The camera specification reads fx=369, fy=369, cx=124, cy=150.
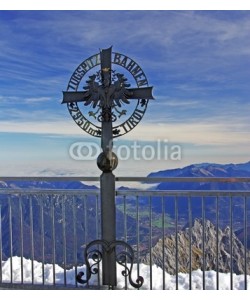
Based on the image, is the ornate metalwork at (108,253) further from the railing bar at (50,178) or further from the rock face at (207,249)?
the railing bar at (50,178)

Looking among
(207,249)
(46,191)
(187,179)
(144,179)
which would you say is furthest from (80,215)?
(207,249)

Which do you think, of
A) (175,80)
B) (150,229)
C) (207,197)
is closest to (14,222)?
(150,229)

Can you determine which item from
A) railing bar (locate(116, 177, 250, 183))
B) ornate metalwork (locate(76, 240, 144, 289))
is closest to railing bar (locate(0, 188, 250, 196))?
railing bar (locate(116, 177, 250, 183))

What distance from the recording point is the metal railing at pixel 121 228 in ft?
11.4

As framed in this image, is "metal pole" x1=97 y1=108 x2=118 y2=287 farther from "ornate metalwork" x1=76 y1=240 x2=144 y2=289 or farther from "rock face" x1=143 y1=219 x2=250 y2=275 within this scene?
"rock face" x1=143 y1=219 x2=250 y2=275

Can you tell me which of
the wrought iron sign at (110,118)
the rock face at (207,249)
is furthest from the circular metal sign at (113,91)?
the rock face at (207,249)

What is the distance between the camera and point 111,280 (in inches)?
143

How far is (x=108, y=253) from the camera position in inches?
141

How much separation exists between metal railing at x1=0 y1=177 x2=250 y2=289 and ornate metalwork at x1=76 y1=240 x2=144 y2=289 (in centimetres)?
7

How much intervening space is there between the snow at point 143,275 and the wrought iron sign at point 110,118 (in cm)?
23

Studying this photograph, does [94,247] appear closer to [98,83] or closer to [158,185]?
[158,185]

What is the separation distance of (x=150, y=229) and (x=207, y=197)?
0.63 meters

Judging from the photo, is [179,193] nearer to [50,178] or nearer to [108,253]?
[108,253]

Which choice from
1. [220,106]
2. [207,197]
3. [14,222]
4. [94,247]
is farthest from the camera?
[220,106]
